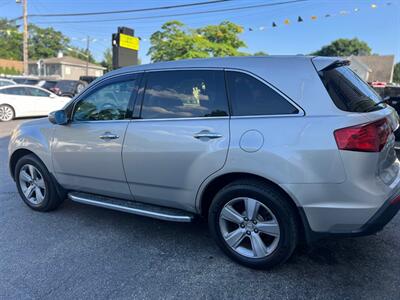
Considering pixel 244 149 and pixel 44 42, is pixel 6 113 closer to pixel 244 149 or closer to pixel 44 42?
pixel 244 149

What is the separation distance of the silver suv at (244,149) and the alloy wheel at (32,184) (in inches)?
23.3

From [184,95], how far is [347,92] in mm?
1373

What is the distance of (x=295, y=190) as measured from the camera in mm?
2570

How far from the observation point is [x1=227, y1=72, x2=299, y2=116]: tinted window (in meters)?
2.70

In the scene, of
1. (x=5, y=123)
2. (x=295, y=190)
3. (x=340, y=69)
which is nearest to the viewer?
(x=295, y=190)

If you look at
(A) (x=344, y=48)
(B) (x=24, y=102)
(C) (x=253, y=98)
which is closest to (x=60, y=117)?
(C) (x=253, y=98)

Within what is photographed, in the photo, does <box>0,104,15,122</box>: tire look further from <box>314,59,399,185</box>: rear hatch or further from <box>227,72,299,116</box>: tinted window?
<box>314,59,399,185</box>: rear hatch

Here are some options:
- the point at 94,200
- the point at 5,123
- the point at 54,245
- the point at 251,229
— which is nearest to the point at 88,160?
the point at 94,200

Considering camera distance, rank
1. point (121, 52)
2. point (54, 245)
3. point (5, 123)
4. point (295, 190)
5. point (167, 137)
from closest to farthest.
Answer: point (295, 190) → point (167, 137) → point (54, 245) → point (5, 123) → point (121, 52)

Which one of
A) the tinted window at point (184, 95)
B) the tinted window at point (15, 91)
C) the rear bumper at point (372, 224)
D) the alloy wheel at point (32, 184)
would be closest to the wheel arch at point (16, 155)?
the alloy wheel at point (32, 184)

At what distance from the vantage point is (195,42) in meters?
30.8

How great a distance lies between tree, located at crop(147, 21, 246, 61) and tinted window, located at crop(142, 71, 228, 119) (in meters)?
27.1

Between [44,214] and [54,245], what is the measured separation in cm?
91

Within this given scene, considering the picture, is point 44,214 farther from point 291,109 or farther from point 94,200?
point 291,109
